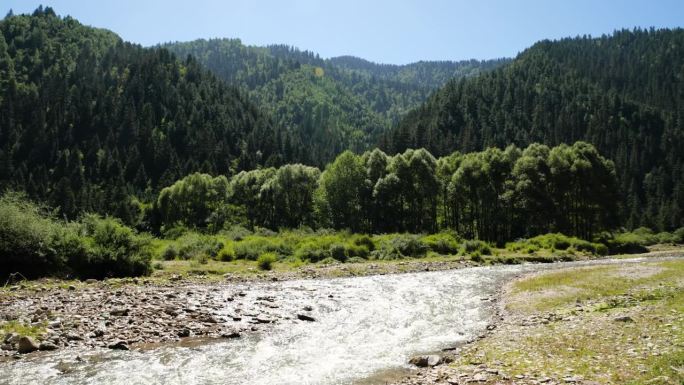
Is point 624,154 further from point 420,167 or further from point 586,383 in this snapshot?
point 586,383

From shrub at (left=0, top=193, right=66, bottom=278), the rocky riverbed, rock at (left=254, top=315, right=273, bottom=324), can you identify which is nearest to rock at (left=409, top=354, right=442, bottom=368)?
the rocky riverbed

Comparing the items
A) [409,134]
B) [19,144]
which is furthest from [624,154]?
[19,144]

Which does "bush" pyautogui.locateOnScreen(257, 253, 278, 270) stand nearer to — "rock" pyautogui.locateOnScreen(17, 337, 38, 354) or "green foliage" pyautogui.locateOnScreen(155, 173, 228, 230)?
"rock" pyautogui.locateOnScreen(17, 337, 38, 354)

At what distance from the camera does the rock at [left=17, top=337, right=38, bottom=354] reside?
66.1ft

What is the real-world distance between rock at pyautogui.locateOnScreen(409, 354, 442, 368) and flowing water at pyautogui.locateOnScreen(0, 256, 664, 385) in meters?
0.53

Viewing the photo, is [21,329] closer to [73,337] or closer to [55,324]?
[55,324]

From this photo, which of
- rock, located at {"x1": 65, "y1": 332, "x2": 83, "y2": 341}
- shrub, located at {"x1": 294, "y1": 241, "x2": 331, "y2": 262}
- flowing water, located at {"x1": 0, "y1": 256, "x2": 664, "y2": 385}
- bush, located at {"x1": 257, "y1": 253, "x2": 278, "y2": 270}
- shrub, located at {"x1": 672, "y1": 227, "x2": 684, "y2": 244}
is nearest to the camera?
flowing water, located at {"x1": 0, "y1": 256, "x2": 664, "y2": 385}

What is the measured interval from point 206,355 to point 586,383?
48.9 feet

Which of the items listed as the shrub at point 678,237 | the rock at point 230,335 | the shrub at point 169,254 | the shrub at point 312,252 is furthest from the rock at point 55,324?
the shrub at point 678,237

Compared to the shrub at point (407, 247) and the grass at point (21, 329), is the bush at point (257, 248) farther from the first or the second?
the grass at point (21, 329)

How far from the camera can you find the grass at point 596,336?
1423 centimetres

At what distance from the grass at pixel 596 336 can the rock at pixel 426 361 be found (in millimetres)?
974

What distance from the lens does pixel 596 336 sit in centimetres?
1853

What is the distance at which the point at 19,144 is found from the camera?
17662cm
